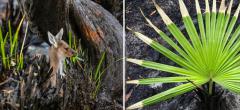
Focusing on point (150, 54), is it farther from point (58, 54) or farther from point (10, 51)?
point (10, 51)

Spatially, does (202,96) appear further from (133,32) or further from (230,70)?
(133,32)

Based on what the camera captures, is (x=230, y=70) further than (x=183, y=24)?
No

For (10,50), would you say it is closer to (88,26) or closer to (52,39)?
(52,39)

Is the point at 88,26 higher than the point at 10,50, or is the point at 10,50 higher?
the point at 88,26

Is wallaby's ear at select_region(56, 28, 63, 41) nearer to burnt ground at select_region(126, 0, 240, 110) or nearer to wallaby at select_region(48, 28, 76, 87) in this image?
wallaby at select_region(48, 28, 76, 87)

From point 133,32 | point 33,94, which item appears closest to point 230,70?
point 133,32

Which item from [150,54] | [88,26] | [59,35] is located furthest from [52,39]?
[150,54]
